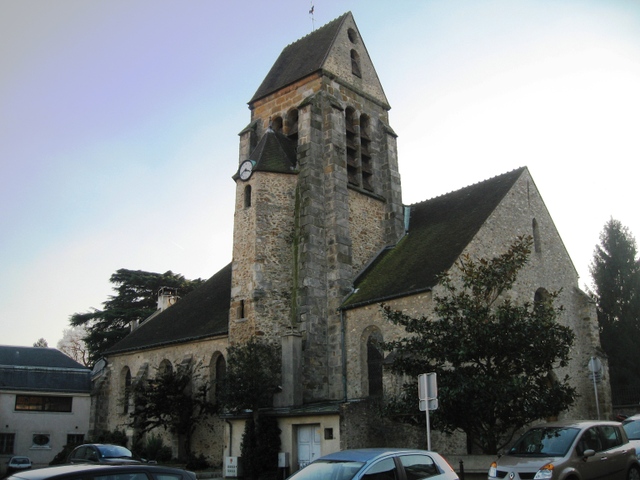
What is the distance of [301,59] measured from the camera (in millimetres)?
30594

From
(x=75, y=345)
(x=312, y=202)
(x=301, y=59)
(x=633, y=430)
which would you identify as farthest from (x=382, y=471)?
(x=75, y=345)

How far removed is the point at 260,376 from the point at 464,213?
10.1m

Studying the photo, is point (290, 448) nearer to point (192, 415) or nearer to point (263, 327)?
point (263, 327)

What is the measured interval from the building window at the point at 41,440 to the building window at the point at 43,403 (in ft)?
4.34

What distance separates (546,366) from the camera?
14.6 m

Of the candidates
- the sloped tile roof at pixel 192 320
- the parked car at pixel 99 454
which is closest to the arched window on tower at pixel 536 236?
the sloped tile roof at pixel 192 320

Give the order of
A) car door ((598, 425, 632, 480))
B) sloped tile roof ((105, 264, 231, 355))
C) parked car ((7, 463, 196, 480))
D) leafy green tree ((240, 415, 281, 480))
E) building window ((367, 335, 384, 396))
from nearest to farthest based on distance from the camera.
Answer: parked car ((7, 463, 196, 480)), car door ((598, 425, 632, 480)), leafy green tree ((240, 415, 281, 480)), building window ((367, 335, 384, 396)), sloped tile roof ((105, 264, 231, 355))

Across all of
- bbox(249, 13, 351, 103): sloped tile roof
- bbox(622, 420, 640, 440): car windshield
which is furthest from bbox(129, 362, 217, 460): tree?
bbox(622, 420, 640, 440): car windshield

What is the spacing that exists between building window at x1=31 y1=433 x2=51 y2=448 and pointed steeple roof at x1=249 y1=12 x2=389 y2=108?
20.0 meters

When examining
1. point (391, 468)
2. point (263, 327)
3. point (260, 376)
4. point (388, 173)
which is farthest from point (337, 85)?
point (391, 468)

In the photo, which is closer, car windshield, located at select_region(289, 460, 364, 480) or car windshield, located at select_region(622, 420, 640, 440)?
car windshield, located at select_region(289, 460, 364, 480)

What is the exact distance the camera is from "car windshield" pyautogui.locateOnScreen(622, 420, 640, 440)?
1394 cm

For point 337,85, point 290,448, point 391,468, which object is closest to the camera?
point 391,468

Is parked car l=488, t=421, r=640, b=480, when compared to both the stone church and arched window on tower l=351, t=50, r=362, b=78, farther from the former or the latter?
arched window on tower l=351, t=50, r=362, b=78
